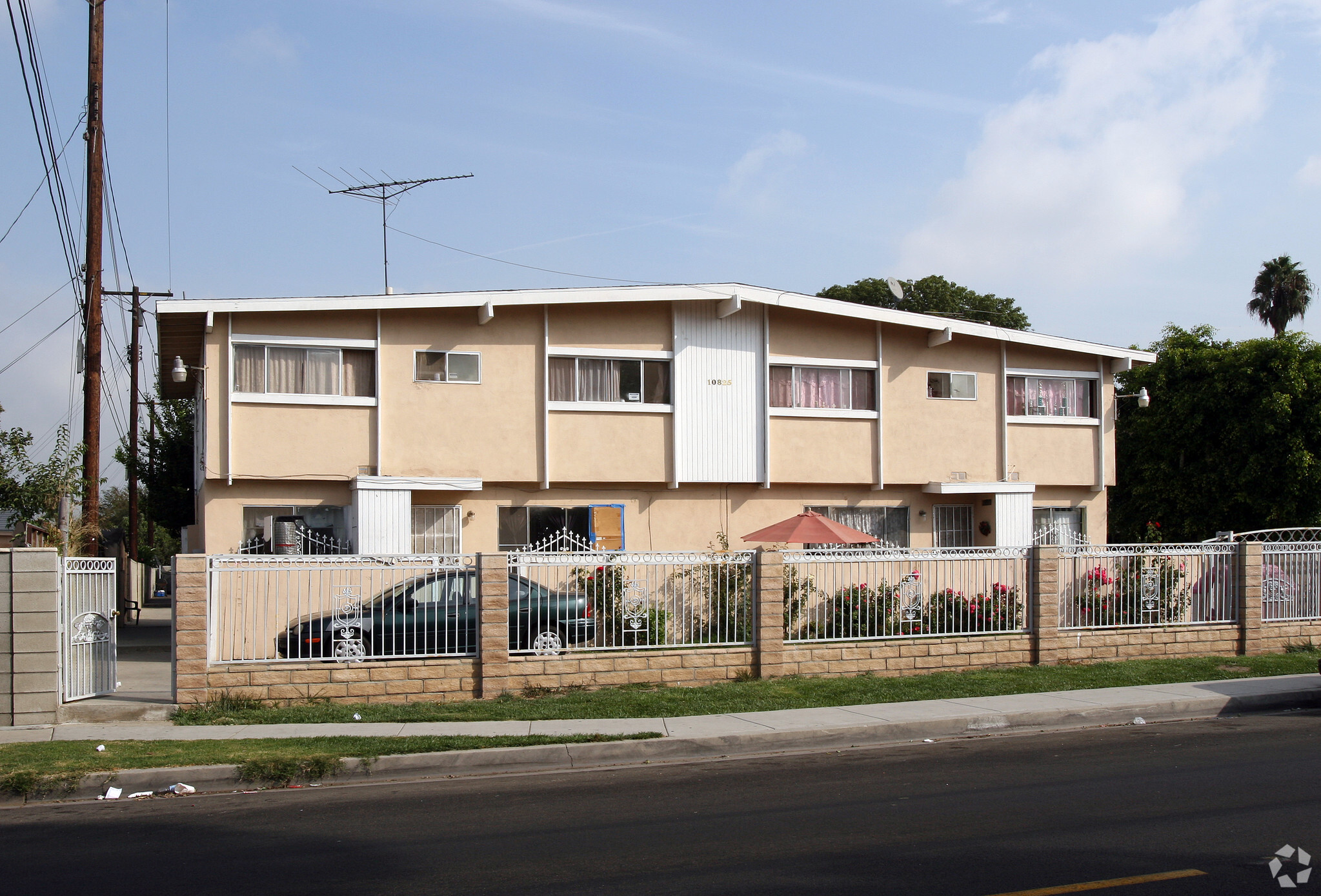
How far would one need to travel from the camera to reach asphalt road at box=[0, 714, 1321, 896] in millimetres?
6715

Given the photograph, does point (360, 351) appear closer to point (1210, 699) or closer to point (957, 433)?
point (957, 433)

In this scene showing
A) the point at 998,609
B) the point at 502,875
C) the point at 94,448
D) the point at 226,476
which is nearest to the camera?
the point at 502,875

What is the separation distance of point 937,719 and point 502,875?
23.3ft

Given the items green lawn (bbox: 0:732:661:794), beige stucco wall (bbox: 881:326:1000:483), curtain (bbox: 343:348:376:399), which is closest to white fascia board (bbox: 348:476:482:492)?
curtain (bbox: 343:348:376:399)

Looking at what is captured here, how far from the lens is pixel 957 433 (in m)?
23.0

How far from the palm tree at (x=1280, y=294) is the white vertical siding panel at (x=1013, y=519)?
1287 inches

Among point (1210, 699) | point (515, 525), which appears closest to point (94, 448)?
point (515, 525)

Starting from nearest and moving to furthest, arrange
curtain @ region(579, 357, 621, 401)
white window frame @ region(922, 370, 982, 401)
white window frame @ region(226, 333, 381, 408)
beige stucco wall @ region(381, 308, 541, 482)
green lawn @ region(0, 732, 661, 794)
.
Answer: green lawn @ region(0, 732, 661, 794)
white window frame @ region(226, 333, 381, 408)
beige stucco wall @ region(381, 308, 541, 482)
curtain @ region(579, 357, 621, 401)
white window frame @ region(922, 370, 982, 401)

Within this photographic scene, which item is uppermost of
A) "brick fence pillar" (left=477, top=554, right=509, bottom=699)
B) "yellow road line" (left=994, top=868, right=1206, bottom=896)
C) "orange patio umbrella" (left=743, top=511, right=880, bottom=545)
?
"orange patio umbrella" (left=743, top=511, right=880, bottom=545)

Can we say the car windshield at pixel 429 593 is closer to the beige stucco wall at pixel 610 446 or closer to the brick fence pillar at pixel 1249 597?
the beige stucco wall at pixel 610 446

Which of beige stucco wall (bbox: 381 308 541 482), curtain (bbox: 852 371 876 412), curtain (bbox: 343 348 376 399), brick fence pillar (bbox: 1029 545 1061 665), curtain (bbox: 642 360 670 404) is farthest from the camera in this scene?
curtain (bbox: 852 371 876 412)

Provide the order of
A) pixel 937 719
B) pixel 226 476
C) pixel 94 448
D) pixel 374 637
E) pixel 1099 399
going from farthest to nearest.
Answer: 1. pixel 1099 399
2. pixel 94 448
3. pixel 226 476
4. pixel 374 637
5. pixel 937 719

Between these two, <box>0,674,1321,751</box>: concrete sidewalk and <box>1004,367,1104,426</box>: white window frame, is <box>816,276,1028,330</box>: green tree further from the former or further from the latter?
<box>0,674,1321,751</box>: concrete sidewalk

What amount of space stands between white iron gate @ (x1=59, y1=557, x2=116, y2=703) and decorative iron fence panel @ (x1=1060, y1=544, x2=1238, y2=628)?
1299cm
